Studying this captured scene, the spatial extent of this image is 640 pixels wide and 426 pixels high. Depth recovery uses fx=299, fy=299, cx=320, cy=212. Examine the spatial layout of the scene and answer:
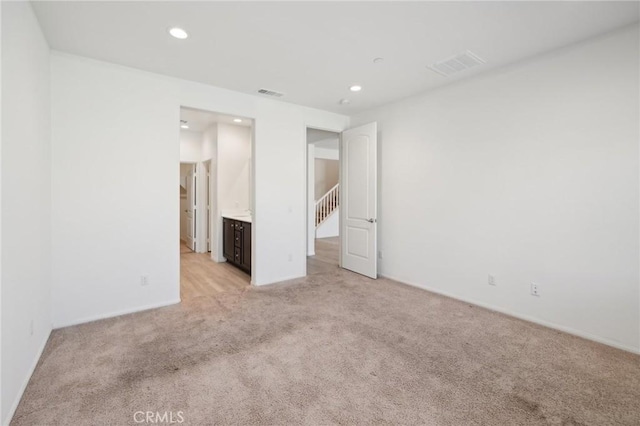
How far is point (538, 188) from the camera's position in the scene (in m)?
2.99

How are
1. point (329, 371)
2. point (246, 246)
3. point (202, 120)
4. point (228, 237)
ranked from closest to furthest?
1. point (329, 371)
2. point (246, 246)
3. point (228, 237)
4. point (202, 120)

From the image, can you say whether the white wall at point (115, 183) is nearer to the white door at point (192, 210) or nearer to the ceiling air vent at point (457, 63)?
the ceiling air vent at point (457, 63)

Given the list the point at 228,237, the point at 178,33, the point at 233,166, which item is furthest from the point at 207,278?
the point at 178,33

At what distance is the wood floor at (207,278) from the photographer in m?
4.00

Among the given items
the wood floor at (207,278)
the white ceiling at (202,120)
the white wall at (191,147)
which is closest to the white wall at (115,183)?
the wood floor at (207,278)

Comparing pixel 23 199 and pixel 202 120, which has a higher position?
pixel 202 120

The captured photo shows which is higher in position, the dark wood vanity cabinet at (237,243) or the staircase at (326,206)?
the staircase at (326,206)

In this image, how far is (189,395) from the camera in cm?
191

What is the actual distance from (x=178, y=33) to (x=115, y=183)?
64.4 inches

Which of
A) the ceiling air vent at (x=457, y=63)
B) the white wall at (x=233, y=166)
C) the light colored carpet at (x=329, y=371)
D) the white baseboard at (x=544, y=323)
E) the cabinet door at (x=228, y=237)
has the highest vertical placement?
the ceiling air vent at (x=457, y=63)

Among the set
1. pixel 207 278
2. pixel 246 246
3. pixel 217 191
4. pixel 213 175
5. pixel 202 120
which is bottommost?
pixel 207 278

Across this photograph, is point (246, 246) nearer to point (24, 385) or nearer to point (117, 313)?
point (117, 313)

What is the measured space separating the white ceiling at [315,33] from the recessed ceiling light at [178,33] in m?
0.05

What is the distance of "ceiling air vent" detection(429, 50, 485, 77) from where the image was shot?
298 cm
